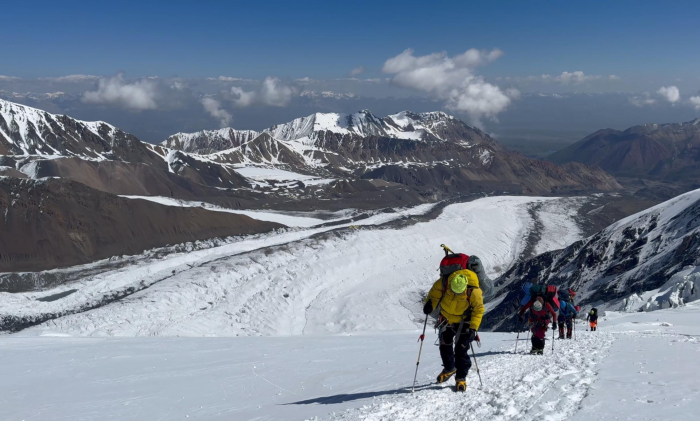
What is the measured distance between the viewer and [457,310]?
832 cm

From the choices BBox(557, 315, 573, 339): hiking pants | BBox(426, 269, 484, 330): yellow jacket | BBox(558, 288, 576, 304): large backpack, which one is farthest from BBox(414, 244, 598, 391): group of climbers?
BBox(558, 288, 576, 304): large backpack

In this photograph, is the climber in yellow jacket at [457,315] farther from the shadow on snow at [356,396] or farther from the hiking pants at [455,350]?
the shadow on snow at [356,396]

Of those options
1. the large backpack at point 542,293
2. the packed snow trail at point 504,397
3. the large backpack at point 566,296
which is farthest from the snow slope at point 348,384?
the large backpack at point 566,296

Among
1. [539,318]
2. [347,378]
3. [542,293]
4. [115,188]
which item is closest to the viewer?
[347,378]

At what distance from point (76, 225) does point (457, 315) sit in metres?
75.7

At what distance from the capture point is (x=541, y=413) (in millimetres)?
6250

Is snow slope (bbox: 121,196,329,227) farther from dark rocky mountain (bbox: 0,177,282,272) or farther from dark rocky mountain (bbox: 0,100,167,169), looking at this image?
dark rocky mountain (bbox: 0,100,167,169)

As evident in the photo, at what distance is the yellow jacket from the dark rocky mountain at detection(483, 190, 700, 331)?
986 inches

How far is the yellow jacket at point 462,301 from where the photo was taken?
8.16 m

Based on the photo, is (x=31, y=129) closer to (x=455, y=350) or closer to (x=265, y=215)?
(x=265, y=215)

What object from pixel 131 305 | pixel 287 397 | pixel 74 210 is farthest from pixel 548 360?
Answer: pixel 74 210

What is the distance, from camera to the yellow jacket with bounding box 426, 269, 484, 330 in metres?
8.16

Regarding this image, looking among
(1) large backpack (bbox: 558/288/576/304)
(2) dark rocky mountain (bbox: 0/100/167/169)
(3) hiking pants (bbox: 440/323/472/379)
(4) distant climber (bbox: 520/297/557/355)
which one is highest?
(2) dark rocky mountain (bbox: 0/100/167/169)

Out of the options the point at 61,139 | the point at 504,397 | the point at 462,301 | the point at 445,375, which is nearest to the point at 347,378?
the point at 445,375
